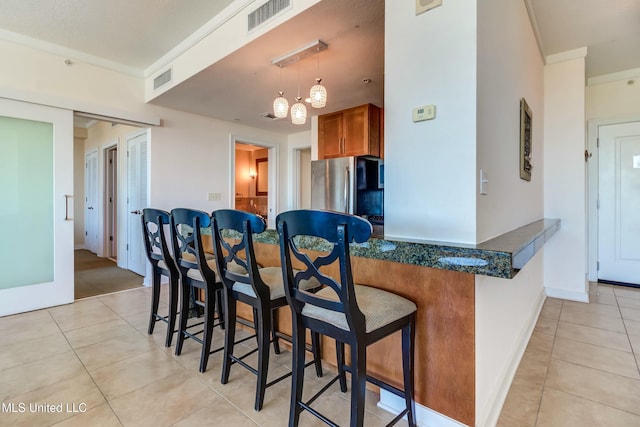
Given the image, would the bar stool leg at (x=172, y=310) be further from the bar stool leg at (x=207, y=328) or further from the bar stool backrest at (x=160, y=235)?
the bar stool leg at (x=207, y=328)

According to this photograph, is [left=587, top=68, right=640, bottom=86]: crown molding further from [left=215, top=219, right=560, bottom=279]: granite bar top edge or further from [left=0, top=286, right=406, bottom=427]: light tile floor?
[left=0, top=286, right=406, bottom=427]: light tile floor

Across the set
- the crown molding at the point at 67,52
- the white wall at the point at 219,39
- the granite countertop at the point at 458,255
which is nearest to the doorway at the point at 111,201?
the crown molding at the point at 67,52

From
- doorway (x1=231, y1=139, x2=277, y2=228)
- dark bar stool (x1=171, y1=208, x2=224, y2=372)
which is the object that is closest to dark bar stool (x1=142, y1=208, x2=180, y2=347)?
dark bar stool (x1=171, y1=208, x2=224, y2=372)

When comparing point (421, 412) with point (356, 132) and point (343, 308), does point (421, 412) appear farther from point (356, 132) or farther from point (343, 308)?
point (356, 132)

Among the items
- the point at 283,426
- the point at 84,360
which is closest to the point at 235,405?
the point at 283,426

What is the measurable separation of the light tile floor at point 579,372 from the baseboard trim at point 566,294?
244mm

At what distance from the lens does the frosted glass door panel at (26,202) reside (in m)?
2.96

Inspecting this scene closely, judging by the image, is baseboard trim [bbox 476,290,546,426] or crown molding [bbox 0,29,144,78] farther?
crown molding [bbox 0,29,144,78]

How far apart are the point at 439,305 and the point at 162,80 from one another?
3627mm

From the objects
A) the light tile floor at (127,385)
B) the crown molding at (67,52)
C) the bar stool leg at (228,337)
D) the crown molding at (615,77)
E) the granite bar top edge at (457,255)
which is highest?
the crown molding at (67,52)

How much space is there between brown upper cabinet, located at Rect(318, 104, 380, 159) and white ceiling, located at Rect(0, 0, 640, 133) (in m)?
0.23

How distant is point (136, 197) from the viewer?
4.35 m

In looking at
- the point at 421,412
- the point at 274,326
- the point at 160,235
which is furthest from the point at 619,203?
the point at 160,235

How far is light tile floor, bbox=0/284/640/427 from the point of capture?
5.02ft
